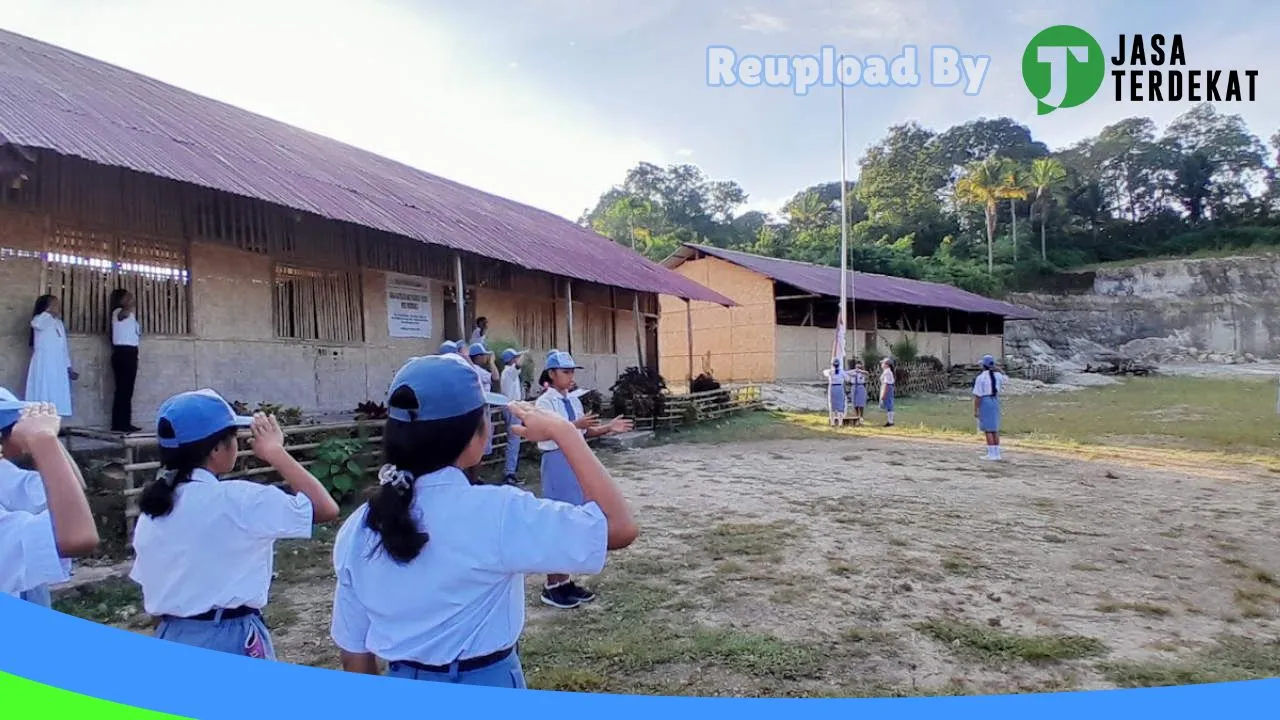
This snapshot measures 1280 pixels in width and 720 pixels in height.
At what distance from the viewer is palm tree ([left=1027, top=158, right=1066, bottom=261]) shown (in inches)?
1407

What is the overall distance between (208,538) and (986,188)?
3936 centimetres

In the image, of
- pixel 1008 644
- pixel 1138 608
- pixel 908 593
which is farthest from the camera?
pixel 908 593

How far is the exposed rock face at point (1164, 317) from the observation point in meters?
33.3

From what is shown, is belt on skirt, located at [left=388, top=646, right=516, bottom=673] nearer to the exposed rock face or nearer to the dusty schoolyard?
the dusty schoolyard

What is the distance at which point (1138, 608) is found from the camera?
420cm

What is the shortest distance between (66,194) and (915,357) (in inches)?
855

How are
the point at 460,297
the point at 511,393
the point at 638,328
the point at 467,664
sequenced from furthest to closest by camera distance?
the point at 638,328 → the point at 460,297 → the point at 511,393 → the point at 467,664

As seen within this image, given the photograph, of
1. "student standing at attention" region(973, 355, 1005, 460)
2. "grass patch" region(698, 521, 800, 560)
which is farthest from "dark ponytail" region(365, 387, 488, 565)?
"student standing at attention" region(973, 355, 1005, 460)

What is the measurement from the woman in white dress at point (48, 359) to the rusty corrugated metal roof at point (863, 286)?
17247mm

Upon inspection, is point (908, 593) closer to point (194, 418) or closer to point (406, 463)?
point (406, 463)

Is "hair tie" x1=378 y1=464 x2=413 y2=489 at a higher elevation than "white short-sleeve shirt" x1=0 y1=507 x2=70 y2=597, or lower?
higher

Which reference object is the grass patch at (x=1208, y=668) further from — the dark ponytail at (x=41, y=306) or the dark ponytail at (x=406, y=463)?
the dark ponytail at (x=41, y=306)

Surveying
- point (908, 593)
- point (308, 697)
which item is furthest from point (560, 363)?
point (308, 697)

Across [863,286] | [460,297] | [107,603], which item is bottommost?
[107,603]
